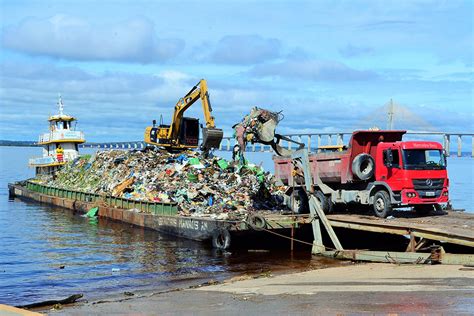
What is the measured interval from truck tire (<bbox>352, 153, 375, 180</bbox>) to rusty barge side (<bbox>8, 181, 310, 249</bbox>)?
229cm

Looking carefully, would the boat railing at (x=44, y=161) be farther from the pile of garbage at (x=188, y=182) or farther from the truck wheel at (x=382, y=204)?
the truck wheel at (x=382, y=204)

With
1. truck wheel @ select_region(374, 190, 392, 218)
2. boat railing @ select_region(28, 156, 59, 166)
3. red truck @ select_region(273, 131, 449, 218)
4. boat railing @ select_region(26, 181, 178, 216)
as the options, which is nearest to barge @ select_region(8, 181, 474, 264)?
boat railing @ select_region(26, 181, 178, 216)

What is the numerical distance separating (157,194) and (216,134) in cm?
537

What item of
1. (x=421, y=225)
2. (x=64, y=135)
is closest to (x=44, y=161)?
(x=64, y=135)

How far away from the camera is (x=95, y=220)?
103ft

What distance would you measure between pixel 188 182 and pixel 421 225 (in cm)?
1325

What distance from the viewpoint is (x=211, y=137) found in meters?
30.9

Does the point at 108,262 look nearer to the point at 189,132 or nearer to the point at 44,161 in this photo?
the point at 189,132

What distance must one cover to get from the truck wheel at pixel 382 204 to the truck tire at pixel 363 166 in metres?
0.64

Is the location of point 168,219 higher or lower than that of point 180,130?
lower

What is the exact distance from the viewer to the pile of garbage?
25047mm

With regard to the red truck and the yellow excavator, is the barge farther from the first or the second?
the yellow excavator

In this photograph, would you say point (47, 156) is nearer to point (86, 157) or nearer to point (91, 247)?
point (86, 157)

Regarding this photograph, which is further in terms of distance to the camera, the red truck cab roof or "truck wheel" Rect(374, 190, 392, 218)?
the red truck cab roof
